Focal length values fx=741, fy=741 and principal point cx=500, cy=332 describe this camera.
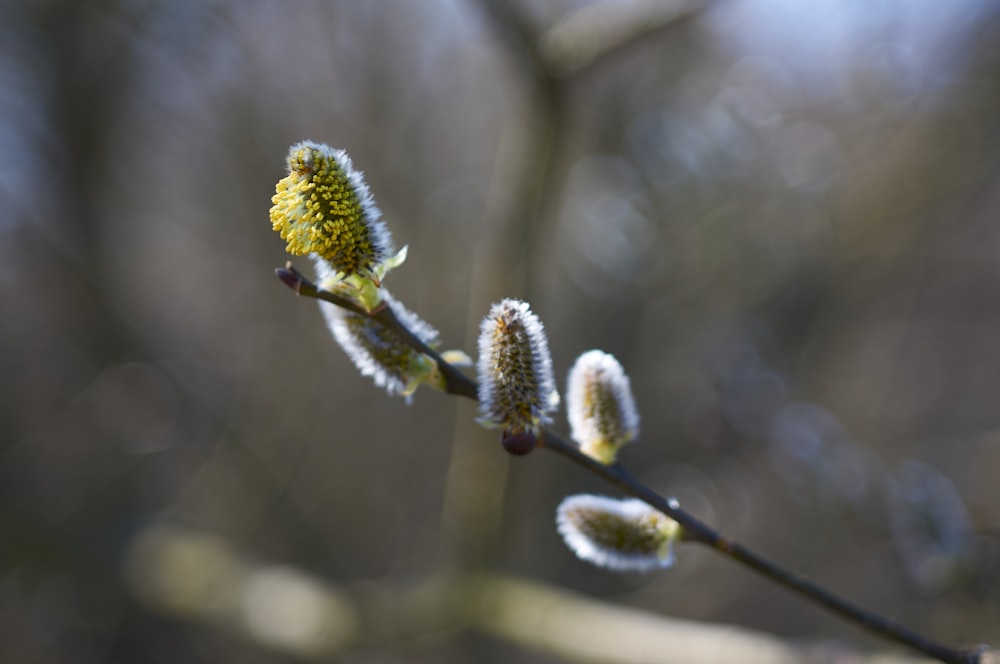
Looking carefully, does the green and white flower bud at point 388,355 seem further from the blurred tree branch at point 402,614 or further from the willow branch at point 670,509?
the blurred tree branch at point 402,614

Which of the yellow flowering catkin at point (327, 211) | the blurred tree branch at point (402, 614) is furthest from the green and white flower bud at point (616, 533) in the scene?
the blurred tree branch at point (402, 614)

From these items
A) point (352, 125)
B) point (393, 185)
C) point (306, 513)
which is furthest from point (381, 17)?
point (306, 513)

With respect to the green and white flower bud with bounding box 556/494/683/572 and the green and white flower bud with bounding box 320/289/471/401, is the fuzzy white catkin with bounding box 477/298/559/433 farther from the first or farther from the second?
the green and white flower bud with bounding box 556/494/683/572

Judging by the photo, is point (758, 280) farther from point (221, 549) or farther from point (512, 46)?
point (221, 549)

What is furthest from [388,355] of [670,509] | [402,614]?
[402,614]

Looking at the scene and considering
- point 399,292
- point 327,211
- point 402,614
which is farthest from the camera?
point 399,292

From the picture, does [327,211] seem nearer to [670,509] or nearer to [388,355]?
[388,355]
